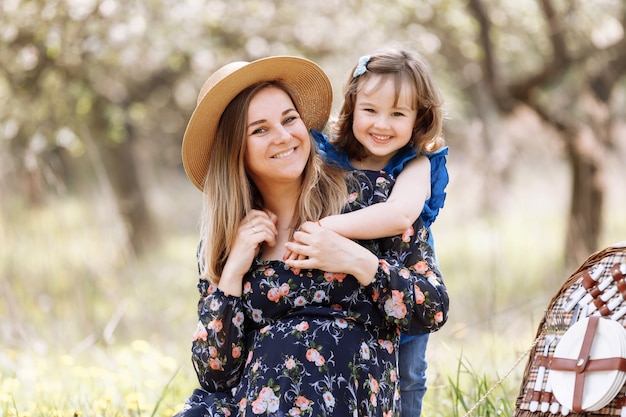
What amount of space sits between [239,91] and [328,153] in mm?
428

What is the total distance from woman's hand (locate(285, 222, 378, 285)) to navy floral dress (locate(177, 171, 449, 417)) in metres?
0.05

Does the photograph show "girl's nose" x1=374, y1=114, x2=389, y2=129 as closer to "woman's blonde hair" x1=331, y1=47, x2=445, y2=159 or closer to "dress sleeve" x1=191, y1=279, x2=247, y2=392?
"woman's blonde hair" x1=331, y1=47, x2=445, y2=159

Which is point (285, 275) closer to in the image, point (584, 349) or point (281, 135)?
point (281, 135)

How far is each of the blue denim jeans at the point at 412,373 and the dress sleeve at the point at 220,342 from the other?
62 centimetres

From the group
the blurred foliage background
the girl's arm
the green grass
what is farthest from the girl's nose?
the blurred foliage background

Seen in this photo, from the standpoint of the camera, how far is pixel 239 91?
284 centimetres

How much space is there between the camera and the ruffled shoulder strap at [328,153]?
2.99 meters

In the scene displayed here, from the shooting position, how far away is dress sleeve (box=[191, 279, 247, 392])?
274cm

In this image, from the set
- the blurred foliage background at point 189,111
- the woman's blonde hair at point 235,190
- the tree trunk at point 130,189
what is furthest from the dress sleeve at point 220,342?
the tree trunk at point 130,189

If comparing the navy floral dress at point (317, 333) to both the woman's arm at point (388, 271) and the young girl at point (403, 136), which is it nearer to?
the woman's arm at point (388, 271)

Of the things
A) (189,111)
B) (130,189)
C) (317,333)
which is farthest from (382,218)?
(130,189)

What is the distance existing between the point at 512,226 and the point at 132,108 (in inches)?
179

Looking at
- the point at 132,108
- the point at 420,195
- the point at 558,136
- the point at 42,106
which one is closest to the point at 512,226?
Answer: the point at 558,136

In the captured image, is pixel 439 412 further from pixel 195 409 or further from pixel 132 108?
pixel 132 108
